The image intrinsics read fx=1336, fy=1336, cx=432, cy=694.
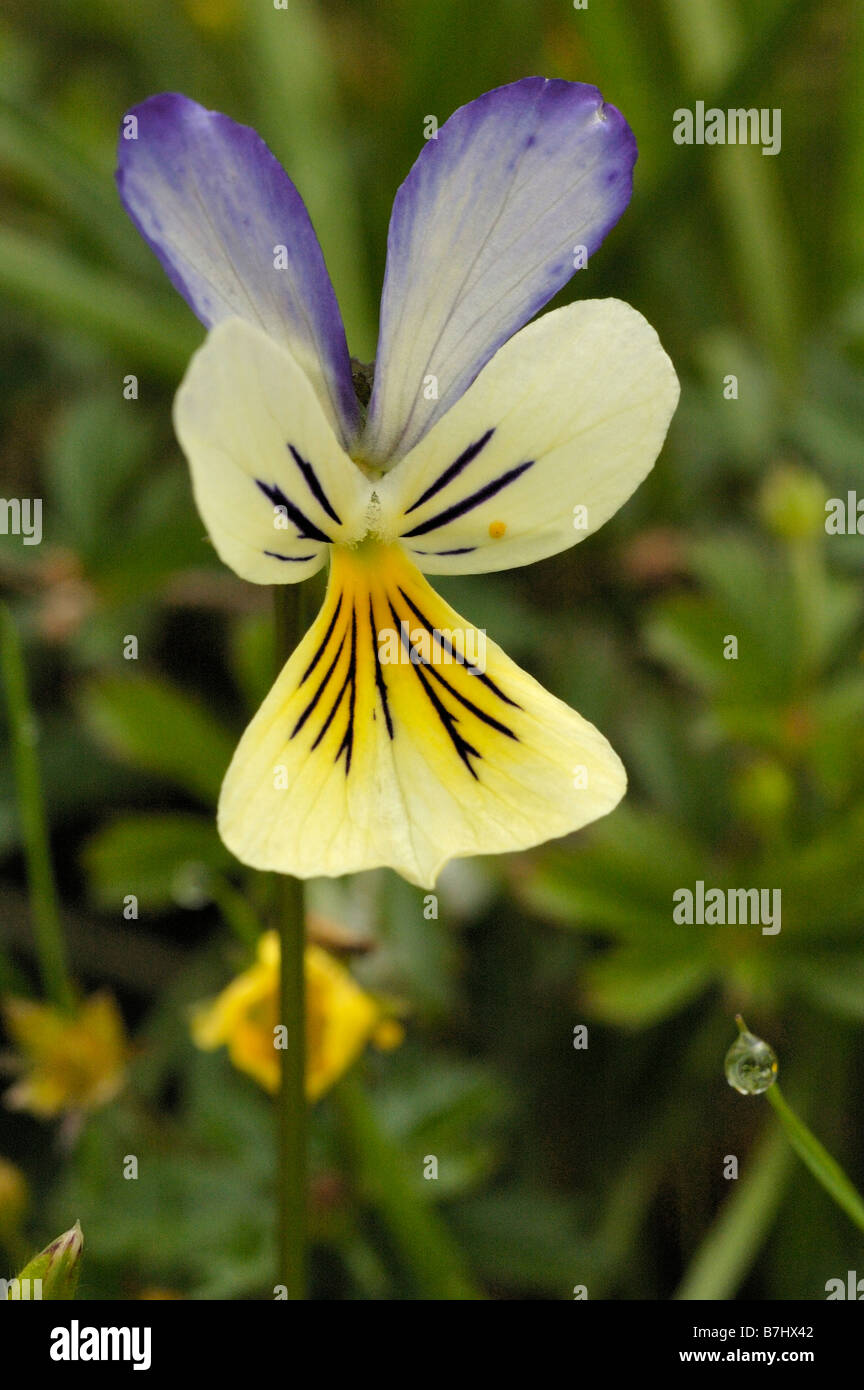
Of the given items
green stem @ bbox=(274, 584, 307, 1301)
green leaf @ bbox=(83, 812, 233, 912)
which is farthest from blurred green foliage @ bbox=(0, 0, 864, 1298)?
green stem @ bbox=(274, 584, 307, 1301)

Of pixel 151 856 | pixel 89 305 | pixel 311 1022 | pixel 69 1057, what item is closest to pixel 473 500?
pixel 311 1022

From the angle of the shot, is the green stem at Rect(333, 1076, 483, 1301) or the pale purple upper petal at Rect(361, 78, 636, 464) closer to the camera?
the pale purple upper petal at Rect(361, 78, 636, 464)

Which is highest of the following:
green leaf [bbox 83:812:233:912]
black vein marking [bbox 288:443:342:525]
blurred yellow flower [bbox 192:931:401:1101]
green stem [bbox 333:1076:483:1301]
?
black vein marking [bbox 288:443:342:525]

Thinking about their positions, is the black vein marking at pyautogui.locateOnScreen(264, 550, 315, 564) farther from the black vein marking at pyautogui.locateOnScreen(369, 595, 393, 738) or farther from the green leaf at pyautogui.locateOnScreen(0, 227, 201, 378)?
the green leaf at pyautogui.locateOnScreen(0, 227, 201, 378)

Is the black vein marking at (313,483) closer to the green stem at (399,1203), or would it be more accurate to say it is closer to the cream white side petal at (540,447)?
the cream white side petal at (540,447)

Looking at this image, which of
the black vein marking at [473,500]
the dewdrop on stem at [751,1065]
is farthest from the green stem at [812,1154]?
the black vein marking at [473,500]

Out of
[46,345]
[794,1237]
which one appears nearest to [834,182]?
[46,345]

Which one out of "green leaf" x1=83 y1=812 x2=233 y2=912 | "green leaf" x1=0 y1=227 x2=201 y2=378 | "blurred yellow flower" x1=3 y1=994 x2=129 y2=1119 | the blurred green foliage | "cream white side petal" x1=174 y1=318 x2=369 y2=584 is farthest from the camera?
"green leaf" x1=0 y1=227 x2=201 y2=378

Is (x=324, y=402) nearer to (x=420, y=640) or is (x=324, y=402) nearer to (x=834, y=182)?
(x=420, y=640)
